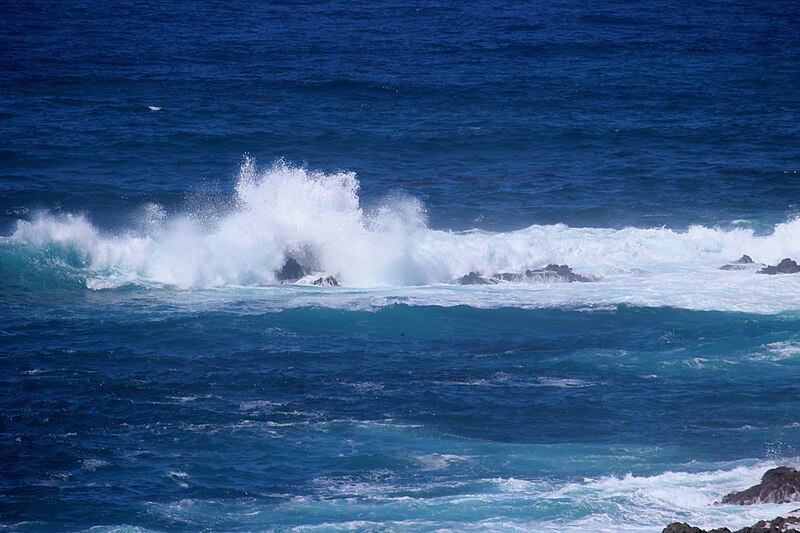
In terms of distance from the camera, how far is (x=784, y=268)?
91.8 ft

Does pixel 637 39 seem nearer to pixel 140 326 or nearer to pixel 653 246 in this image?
pixel 653 246

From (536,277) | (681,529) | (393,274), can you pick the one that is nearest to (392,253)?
(393,274)

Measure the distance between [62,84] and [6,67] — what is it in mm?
3562

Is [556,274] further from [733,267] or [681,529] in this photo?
[681,529]

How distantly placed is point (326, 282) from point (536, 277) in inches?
201

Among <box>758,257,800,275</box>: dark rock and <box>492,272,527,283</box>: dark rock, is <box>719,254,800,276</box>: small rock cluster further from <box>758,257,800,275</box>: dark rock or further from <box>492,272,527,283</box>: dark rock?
<box>492,272,527,283</box>: dark rock

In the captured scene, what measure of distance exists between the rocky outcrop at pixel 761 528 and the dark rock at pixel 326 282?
49.1ft

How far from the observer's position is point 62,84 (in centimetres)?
4391

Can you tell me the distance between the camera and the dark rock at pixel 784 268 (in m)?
28.0

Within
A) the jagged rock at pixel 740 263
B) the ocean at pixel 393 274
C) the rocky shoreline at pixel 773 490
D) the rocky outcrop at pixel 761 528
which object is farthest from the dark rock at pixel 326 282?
the rocky outcrop at pixel 761 528

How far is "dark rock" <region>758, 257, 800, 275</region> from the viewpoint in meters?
28.0

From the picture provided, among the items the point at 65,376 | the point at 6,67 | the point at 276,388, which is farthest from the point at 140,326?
the point at 6,67

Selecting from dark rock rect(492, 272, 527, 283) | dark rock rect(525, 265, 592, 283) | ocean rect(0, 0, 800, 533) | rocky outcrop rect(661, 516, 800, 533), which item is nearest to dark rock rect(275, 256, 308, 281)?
ocean rect(0, 0, 800, 533)

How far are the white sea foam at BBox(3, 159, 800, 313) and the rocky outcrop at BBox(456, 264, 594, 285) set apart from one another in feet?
1.30
